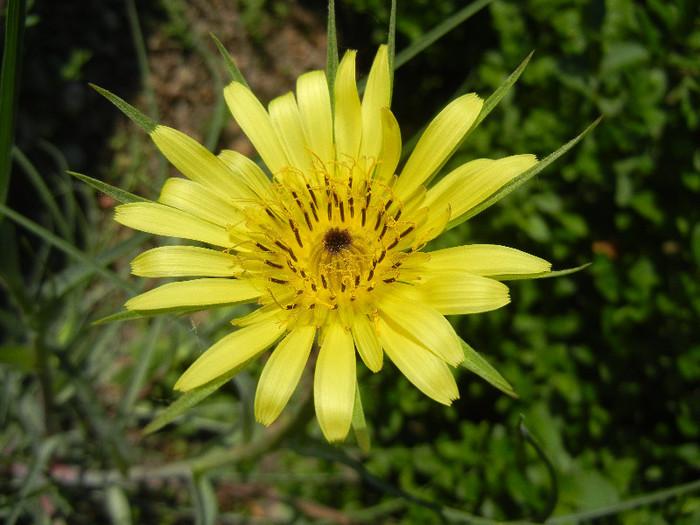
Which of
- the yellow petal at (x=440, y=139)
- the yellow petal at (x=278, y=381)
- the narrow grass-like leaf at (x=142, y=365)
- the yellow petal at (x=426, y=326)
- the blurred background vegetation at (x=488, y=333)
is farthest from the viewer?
the narrow grass-like leaf at (x=142, y=365)

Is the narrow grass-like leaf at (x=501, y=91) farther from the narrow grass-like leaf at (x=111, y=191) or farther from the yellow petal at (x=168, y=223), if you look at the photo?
the narrow grass-like leaf at (x=111, y=191)

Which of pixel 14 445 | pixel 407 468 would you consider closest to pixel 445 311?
pixel 407 468

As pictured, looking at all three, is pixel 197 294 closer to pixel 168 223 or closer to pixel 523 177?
pixel 168 223

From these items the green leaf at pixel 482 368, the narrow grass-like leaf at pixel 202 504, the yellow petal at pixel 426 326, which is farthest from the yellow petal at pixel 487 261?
the narrow grass-like leaf at pixel 202 504

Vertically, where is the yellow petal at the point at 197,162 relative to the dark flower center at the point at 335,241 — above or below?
above

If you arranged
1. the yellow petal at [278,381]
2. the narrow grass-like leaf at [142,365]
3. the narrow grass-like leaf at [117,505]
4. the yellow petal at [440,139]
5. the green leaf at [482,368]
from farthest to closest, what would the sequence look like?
1. the narrow grass-like leaf at [117,505]
2. the narrow grass-like leaf at [142,365]
3. the yellow petal at [440,139]
4. the yellow petal at [278,381]
5. the green leaf at [482,368]

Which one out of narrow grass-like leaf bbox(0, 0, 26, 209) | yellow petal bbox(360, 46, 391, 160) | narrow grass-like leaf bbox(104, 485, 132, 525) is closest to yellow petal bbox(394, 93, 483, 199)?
yellow petal bbox(360, 46, 391, 160)
